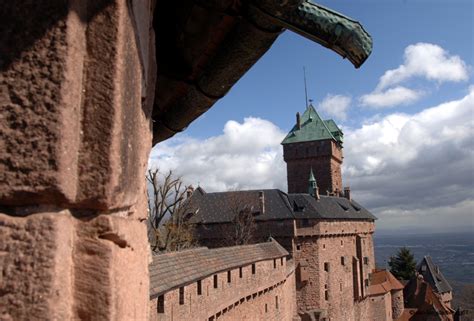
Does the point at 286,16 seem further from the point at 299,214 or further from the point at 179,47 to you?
the point at 299,214

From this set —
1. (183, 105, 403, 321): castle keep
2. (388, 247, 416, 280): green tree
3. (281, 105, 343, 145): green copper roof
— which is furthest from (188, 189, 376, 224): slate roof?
(388, 247, 416, 280): green tree

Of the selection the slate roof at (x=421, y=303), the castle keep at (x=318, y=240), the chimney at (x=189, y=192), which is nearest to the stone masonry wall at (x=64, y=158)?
the castle keep at (x=318, y=240)

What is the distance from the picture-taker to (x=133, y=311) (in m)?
1.31

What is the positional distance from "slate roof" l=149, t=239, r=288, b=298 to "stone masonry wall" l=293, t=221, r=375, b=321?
12983 mm

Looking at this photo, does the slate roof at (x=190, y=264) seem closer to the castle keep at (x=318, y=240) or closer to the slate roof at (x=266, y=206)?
the castle keep at (x=318, y=240)

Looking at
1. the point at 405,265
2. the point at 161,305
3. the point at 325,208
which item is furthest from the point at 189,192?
the point at 405,265

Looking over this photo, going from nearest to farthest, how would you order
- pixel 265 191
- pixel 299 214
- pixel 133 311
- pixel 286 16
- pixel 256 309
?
pixel 133 311
pixel 286 16
pixel 256 309
pixel 299 214
pixel 265 191

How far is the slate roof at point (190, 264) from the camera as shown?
8711mm

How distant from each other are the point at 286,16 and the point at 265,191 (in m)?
30.9

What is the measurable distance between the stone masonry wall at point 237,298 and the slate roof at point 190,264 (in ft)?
0.61

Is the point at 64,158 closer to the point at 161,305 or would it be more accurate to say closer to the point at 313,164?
the point at 161,305

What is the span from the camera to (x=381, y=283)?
36094mm

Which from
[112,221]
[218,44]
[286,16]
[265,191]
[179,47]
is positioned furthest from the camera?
[265,191]

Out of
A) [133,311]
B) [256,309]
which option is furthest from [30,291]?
[256,309]
